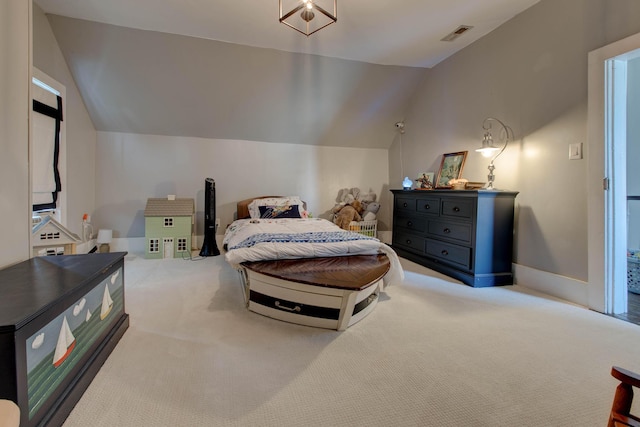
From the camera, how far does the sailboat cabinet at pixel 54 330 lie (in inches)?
36.8

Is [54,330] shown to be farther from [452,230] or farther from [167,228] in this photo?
[452,230]

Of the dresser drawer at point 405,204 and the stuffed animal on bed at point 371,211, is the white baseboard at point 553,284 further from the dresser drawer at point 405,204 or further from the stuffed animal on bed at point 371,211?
the stuffed animal on bed at point 371,211

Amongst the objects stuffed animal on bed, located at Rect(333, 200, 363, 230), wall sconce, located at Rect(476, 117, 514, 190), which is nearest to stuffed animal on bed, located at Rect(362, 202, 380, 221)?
stuffed animal on bed, located at Rect(333, 200, 363, 230)

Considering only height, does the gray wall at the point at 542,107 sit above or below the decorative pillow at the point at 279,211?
above

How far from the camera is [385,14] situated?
8.99 ft

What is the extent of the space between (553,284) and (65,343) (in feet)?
11.1

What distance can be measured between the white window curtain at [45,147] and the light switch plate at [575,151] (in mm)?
4678

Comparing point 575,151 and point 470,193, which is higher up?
point 575,151

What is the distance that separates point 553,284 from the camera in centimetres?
258

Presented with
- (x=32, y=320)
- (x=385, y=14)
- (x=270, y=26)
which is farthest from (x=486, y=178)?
(x=32, y=320)

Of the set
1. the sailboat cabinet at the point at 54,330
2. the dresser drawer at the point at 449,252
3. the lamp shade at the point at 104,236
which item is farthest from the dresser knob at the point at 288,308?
the lamp shade at the point at 104,236

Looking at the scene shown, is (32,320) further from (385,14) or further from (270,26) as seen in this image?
(385,14)

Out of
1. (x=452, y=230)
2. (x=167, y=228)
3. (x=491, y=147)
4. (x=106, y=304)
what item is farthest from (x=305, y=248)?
(x=167, y=228)

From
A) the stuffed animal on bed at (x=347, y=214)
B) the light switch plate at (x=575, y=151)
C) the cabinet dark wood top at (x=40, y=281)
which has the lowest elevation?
the cabinet dark wood top at (x=40, y=281)
